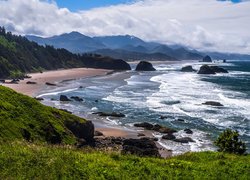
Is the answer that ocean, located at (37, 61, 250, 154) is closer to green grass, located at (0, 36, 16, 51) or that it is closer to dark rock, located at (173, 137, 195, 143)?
dark rock, located at (173, 137, 195, 143)

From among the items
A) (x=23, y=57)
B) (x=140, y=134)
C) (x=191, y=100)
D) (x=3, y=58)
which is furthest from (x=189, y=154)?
(x=23, y=57)

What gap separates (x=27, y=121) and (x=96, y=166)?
18.0m

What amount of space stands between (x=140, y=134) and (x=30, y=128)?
2479 cm

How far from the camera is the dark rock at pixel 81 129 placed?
41.3 metres

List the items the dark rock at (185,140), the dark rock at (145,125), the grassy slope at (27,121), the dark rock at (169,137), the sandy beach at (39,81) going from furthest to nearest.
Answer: the sandy beach at (39,81) < the dark rock at (145,125) < the dark rock at (169,137) < the dark rock at (185,140) < the grassy slope at (27,121)

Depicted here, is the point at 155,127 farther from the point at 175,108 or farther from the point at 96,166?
the point at 96,166

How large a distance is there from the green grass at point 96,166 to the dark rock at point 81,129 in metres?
21.8

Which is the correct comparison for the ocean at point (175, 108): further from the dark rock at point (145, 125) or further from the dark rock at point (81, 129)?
the dark rock at point (81, 129)

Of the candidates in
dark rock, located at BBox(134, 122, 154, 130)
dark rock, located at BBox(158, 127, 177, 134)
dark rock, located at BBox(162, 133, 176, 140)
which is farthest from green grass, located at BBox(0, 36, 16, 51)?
dark rock, located at BBox(162, 133, 176, 140)

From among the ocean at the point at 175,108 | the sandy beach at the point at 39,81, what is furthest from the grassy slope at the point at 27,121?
the sandy beach at the point at 39,81

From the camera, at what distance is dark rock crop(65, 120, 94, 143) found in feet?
135

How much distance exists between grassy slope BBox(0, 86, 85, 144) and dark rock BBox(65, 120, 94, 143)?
5.65 feet

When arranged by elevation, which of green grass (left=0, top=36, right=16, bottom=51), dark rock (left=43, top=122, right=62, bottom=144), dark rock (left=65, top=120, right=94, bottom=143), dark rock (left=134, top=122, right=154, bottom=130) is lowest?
dark rock (left=134, top=122, right=154, bottom=130)

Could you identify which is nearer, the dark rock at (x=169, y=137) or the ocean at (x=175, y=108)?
the dark rock at (x=169, y=137)
